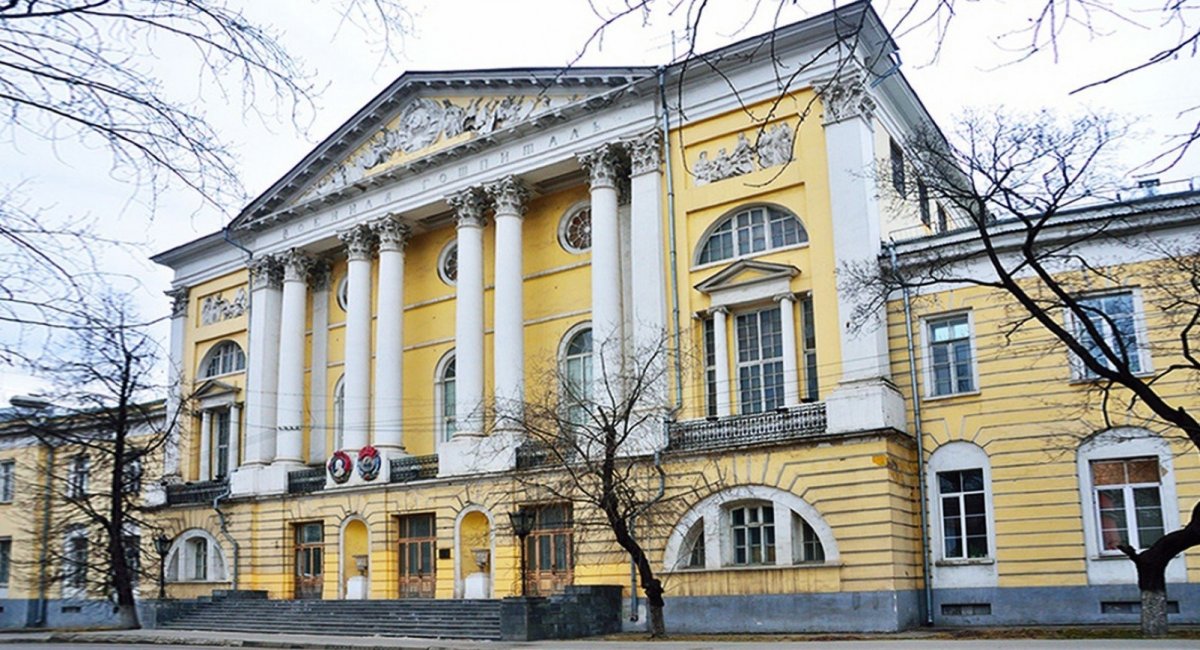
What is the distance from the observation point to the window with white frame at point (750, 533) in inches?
1145

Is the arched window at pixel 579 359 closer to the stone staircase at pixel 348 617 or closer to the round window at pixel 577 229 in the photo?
the round window at pixel 577 229

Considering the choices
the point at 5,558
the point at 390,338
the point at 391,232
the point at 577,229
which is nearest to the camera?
the point at 577,229

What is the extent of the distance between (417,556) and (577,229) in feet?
36.6

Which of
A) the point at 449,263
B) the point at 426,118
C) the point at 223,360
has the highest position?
the point at 426,118

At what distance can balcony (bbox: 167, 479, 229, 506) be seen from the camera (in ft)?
144

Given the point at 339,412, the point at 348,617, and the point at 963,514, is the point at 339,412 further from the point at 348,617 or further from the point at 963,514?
the point at 963,514

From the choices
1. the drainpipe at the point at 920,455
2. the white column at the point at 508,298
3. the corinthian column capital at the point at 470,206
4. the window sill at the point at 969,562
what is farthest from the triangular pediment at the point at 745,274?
the corinthian column capital at the point at 470,206

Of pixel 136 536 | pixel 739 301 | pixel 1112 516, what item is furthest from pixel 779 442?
pixel 136 536

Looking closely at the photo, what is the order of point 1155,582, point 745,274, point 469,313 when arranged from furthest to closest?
point 469,313, point 745,274, point 1155,582

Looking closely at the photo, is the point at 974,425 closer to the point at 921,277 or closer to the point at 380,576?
the point at 921,277

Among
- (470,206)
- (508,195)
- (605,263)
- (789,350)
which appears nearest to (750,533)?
(789,350)

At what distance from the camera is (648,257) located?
3347 cm

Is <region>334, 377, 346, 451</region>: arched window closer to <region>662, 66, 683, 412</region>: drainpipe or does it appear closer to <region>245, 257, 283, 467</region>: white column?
<region>245, 257, 283, 467</region>: white column

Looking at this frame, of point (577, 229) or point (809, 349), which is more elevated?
point (577, 229)
